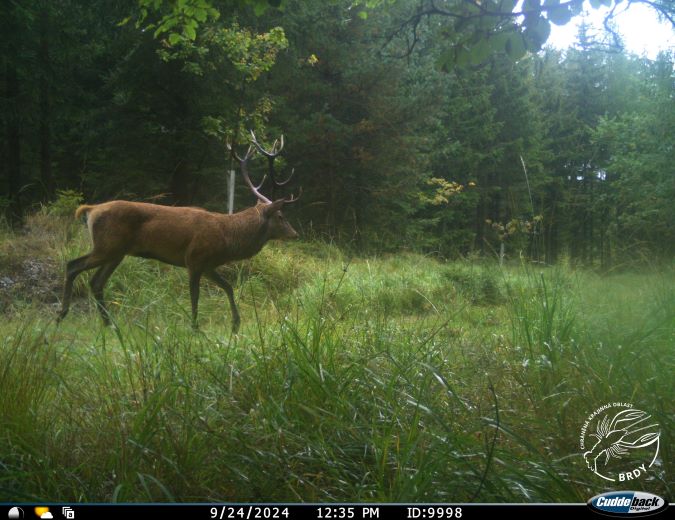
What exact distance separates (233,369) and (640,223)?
1.85 meters

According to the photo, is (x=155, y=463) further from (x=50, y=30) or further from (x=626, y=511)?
(x=50, y=30)

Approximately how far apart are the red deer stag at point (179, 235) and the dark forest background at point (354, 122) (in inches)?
9.1

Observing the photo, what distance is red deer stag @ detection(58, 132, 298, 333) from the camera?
484 cm

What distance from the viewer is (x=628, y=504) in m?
1.36

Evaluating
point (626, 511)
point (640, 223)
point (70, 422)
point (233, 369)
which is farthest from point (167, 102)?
point (626, 511)

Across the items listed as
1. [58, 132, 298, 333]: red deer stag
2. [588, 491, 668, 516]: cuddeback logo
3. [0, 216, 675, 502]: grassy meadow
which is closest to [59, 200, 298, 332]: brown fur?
[58, 132, 298, 333]: red deer stag

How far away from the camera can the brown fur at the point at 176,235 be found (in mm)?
4844

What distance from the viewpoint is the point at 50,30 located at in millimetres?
4094

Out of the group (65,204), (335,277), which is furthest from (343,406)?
(65,204)

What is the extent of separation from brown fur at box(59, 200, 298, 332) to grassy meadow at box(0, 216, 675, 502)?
57.8 inches

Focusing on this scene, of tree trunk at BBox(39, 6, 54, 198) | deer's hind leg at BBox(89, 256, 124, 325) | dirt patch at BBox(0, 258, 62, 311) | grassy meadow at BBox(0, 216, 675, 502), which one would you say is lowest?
dirt patch at BBox(0, 258, 62, 311)
